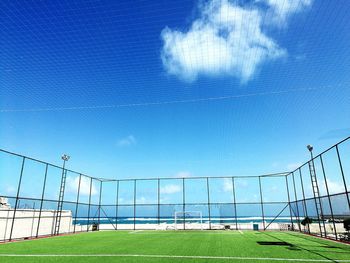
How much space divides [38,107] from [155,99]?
568 cm

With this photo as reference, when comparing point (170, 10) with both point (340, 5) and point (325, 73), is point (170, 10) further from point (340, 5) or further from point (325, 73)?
point (325, 73)

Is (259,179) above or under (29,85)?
under

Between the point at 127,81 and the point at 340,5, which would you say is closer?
the point at 340,5

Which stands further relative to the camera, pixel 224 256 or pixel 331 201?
pixel 331 201

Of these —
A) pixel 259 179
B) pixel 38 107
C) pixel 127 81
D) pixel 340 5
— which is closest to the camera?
pixel 340 5

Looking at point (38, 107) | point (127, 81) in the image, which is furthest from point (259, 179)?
point (38, 107)

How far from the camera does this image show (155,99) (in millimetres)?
12773

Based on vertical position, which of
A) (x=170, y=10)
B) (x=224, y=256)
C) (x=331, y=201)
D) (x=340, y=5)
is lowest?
(x=224, y=256)

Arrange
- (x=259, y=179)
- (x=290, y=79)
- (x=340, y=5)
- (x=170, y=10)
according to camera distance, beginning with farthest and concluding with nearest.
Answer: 1. (x=259, y=179)
2. (x=290, y=79)
3. (x=170, y=10)
4. (x=340, y=5)

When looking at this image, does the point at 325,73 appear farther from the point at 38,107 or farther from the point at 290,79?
the point at 38,107

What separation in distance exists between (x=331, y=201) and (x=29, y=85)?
13702 millimetres

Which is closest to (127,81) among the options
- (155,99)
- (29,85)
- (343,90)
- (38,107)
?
Result: (155,99)

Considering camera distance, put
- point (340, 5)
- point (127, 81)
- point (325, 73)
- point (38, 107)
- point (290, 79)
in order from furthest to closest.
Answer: point (38, 107) < point (127, 81) < point (290, 79) < point (325, 73) < point (340, 5)

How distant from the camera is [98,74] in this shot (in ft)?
33.5
